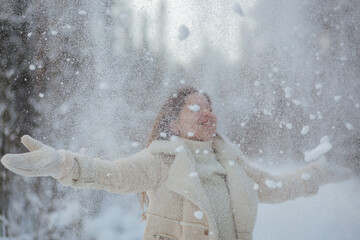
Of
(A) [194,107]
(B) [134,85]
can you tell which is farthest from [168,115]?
(B) [134,85]

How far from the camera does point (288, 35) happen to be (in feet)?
5.27

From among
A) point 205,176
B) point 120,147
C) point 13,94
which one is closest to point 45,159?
point 205,176

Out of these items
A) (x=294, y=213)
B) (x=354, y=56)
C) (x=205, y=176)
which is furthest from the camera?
(x=294, y=213)

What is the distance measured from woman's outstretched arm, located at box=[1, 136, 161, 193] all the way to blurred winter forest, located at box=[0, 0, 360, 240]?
2.07ft

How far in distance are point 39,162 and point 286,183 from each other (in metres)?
0.81

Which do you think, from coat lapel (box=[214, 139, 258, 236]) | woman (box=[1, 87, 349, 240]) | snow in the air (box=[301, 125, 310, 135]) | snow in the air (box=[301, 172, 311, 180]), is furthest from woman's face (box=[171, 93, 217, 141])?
snow in the air (box=[301, 125, 310, 135])

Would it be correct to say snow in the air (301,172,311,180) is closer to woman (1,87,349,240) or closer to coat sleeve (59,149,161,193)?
woman (1,87,349,240)

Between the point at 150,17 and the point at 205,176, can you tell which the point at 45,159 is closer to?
the point at 205,176

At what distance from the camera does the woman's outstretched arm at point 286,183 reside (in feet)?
3.69

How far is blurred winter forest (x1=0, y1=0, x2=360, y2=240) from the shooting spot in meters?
1.55

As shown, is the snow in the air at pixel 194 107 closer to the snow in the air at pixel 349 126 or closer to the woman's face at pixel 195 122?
the woman's face at pixel 195 122

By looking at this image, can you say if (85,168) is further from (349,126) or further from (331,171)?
(349,126)

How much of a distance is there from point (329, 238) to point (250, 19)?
1.11 meters

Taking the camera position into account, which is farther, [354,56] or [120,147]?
[120,147]
